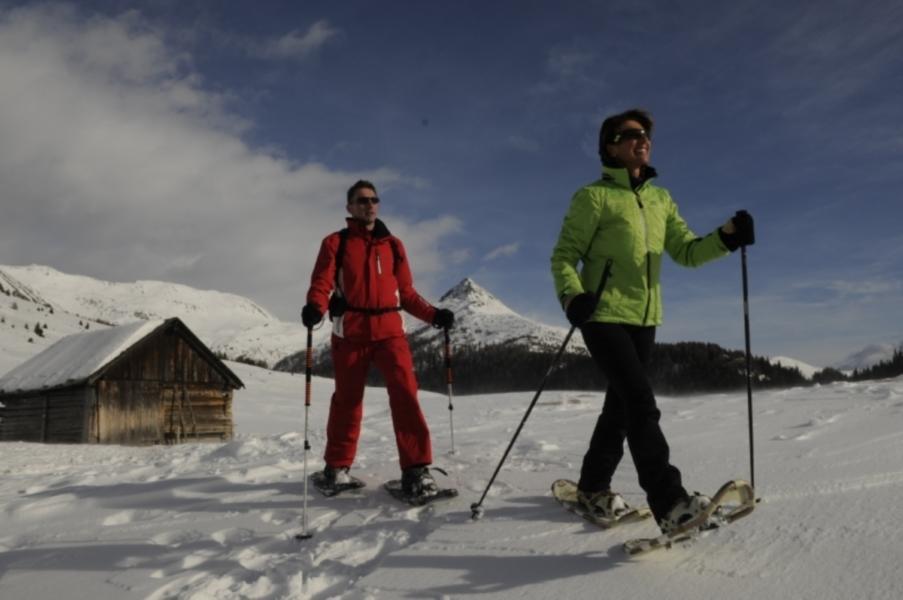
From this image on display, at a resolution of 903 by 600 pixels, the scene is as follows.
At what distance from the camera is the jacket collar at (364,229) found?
5262mm

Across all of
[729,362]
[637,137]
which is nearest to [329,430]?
[637,137]

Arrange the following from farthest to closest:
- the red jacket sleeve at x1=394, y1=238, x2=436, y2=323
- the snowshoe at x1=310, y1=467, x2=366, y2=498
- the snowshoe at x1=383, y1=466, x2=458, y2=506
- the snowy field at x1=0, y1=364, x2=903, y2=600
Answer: the red jacket sleeve at x1=394, y1=238, x2=436, y2=323 → the snowshoe at x1=310, y1=467, x2=366, y2=498 → the snowshoe at x1=383, y1=466, x2=458, y2=506 → the snowy field at x1=0, y1=364, x2=903, y2=600

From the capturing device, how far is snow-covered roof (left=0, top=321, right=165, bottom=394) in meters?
24.0

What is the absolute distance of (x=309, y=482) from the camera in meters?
5.38

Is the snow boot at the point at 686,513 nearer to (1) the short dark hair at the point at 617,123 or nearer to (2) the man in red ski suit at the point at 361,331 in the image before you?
(1) the short dark hair at the point at 617,123

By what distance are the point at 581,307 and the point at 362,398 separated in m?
2.38

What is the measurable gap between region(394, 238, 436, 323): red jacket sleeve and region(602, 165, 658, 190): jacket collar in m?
2.21

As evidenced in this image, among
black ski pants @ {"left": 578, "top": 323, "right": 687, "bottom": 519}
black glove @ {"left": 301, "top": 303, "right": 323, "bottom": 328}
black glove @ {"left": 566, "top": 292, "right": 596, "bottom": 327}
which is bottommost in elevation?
black ski pants @ {"left": 578, "top": 323, "right": 687, "bottom": 519}

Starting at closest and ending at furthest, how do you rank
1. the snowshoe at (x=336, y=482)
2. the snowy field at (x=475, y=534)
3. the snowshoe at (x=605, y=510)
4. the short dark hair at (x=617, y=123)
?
the snowy field at (x=475, y=534), the snowshoe at (x=605, y=510), the short dark hair at (x=617, y=123), the snowshoe at (x=336, y=482)

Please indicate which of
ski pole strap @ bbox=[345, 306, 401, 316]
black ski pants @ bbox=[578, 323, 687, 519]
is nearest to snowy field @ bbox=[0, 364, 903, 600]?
black ski pants @ bbox=[578, 323, 687, 519]

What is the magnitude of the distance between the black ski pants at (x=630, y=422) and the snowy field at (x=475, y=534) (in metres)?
0.30

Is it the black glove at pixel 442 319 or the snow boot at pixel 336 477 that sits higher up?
the black glove at pixel 442 319

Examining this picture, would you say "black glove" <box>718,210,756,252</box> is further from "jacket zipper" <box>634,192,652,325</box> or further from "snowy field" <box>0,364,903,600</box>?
"snowy field" <box>0,364,903,600</box>

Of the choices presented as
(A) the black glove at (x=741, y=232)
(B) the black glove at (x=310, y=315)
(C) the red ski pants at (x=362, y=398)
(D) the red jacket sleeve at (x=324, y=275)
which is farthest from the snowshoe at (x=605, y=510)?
(D) the red jacket sleeve at (x=324, y=275)
